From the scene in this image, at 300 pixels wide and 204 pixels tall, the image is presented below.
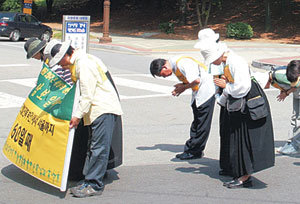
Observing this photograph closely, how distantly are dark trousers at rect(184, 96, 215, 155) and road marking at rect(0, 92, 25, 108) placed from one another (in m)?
4.37

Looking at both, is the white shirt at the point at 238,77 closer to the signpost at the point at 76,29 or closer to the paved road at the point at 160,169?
the paved road at the point at 160,169

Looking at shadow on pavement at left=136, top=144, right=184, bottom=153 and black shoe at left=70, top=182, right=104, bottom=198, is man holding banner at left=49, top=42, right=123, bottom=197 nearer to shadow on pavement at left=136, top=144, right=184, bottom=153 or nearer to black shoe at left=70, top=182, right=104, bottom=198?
black shoe at left=70, top=182, right=104, bottom=198

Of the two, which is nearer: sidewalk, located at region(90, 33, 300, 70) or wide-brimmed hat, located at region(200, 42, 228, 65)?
wide-brimmed hat, located at region(200, 42, 228, 65)

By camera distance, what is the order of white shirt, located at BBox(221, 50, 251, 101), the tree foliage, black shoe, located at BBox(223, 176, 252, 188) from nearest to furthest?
white shirt, located at BBox(221, 50, 251, 101), black shoe, located at BBox(223, 176, 252, 188), the tree foliage

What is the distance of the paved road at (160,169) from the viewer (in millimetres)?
5375

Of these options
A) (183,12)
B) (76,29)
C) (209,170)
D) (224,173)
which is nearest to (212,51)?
(224,173)

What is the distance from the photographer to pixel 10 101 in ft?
34.1

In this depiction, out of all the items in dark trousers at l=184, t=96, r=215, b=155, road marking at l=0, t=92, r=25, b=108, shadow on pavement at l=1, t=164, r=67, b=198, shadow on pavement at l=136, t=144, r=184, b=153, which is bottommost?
road marking at l=0, t=92, r=25, b=108

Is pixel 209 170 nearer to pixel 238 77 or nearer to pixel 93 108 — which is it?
pixel 238 77

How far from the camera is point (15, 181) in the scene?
575 cm

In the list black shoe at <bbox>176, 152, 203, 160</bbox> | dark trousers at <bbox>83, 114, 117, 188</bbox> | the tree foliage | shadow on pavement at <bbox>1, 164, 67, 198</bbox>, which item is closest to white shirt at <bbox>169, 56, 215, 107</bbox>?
black shoe at <bbox>176, 152, 203, 160</bbox>

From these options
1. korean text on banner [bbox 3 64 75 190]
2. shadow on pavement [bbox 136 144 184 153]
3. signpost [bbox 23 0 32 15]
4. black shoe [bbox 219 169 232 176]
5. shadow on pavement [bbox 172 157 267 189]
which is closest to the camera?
korean text on banner [bbox 3 64 75 190]

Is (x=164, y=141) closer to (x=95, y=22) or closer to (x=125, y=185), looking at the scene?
(x=125, y=185)

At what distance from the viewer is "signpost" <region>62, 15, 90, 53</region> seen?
40.1ft
